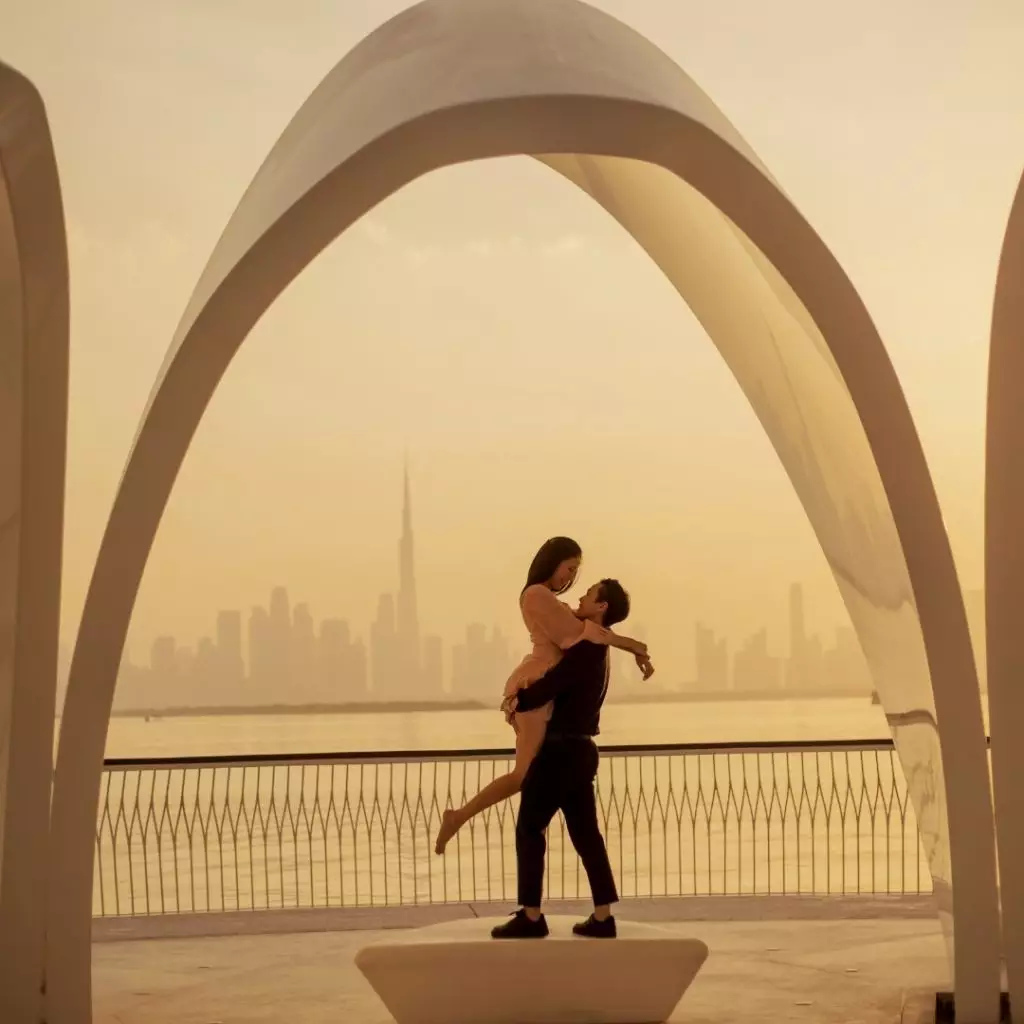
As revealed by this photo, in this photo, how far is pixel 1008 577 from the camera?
6.43m

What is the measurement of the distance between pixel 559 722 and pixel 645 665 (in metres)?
0.47

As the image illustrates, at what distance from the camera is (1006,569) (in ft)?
21.1

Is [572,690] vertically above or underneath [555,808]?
above

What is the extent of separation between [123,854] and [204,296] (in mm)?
10515

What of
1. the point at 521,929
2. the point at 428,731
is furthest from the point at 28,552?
the point at 428,731

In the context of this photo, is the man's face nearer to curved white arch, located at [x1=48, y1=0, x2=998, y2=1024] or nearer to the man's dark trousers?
the man's dark trousers

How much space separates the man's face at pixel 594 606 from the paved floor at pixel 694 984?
1.94 meters

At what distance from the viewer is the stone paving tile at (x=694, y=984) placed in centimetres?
687

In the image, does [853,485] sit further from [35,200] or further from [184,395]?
[35,200]

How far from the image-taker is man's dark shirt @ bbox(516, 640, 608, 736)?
6.49 metres

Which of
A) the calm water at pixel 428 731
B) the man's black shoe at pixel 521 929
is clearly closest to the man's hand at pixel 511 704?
the man's black shoe at pixel 521 929

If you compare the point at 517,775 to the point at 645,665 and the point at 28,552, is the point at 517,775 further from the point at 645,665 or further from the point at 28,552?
the point at 28,552

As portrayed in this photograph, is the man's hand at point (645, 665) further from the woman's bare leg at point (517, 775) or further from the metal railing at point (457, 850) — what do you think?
the metal railing at point (457, 850)

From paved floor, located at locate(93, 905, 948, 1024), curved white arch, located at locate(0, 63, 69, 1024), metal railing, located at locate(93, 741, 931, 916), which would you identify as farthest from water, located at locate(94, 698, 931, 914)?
curved white arch, located at locate(0, 63, 69, 1024)
